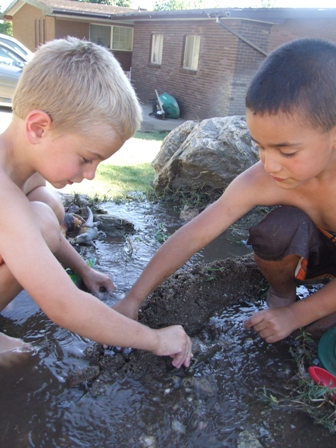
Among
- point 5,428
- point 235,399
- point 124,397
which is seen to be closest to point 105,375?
point 124,397

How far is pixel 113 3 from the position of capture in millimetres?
31594

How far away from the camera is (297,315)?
1.82 metres

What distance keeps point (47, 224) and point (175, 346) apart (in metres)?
0.73

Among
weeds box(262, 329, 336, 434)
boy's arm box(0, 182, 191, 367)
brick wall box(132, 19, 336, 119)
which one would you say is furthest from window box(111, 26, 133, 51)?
weeds box(262, 329, 336, 434)

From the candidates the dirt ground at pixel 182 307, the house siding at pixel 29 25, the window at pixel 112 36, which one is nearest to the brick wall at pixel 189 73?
the window at pixel 112 36

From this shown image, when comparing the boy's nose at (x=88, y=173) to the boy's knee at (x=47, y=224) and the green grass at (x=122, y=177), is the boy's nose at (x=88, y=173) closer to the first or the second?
the boy's knee at (x=47, y=224)

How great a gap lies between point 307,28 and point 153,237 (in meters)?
10.8

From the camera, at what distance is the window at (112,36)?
19.4 meters

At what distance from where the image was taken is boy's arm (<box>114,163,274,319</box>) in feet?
5.87

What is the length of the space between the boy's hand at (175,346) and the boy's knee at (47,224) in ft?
2.03

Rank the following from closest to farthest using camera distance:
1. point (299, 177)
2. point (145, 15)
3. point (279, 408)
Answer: point (279, 408) < point (299, 177) < point (145, 15)

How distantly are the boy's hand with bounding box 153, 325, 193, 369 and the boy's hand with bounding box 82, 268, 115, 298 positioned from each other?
68 cm

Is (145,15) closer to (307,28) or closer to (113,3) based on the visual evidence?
(307,28)

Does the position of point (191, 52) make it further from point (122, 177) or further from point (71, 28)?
point (122, 177)
